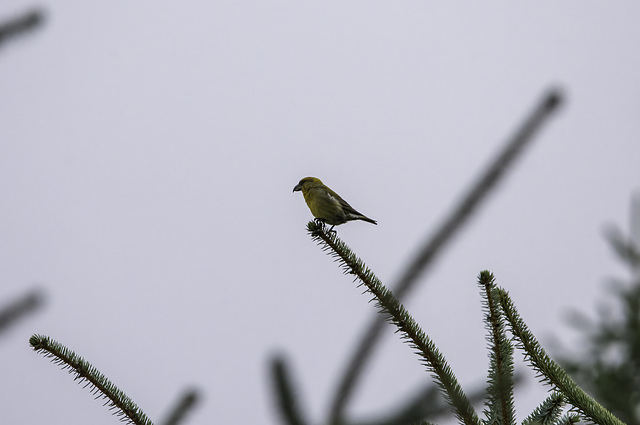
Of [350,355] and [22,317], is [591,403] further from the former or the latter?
[22,317]

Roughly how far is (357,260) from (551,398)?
41.8 inches

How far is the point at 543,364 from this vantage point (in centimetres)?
230

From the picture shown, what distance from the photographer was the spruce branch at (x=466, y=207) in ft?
6.06

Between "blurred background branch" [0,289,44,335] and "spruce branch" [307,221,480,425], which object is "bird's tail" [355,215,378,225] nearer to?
"spruce branch" [307,221,480,425]

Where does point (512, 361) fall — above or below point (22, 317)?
below

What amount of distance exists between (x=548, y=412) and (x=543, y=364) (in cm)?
23

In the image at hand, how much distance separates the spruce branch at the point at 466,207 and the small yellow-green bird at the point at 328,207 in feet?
17.7

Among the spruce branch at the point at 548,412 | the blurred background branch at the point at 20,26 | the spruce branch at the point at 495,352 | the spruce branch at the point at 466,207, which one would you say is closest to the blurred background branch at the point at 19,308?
the blurred background branch at the point at 20,26

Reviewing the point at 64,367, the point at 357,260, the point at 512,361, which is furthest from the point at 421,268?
the point at 64,367

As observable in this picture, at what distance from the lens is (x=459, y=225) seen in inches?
74.1

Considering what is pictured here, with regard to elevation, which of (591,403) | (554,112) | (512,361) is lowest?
(591,403)

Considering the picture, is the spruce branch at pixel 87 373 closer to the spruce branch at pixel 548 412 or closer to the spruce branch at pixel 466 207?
the spruce branch at pixel 466 207

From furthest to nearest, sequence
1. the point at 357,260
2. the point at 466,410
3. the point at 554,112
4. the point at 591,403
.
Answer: the point at 357,260 < the point at 591,403 < the point at 466,410 < the point at 554,112

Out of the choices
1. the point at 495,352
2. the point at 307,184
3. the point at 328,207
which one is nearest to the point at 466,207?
the point at 495,352
